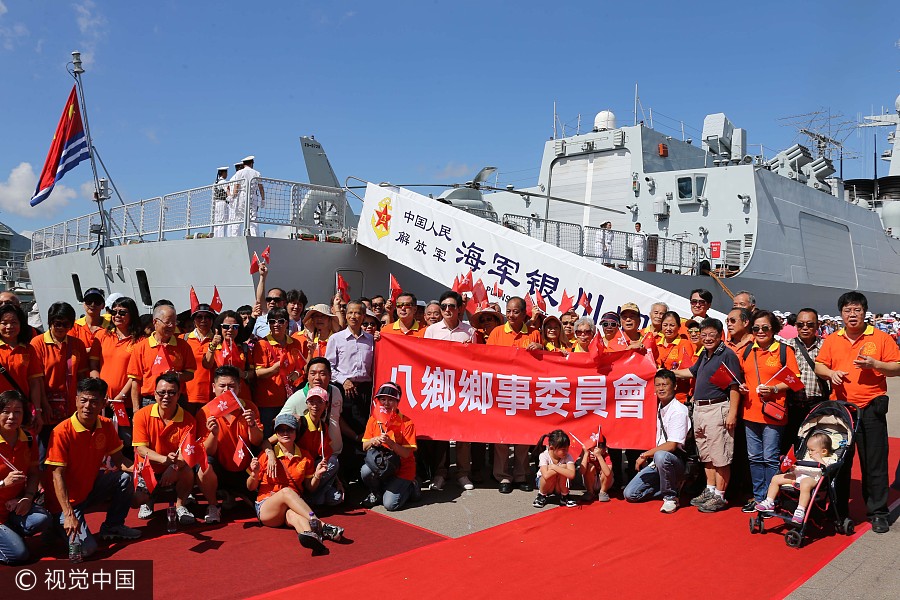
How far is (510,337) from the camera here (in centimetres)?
598

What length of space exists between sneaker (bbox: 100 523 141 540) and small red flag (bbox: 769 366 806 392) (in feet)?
15.6

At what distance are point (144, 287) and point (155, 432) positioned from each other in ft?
30.2

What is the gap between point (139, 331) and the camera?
18.1 feet

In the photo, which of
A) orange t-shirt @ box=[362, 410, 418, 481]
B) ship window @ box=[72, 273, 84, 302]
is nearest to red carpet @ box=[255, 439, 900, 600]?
orange t-shirt @ box=[362, 410, 418, 481]

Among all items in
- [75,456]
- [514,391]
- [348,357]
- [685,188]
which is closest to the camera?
[75,456]

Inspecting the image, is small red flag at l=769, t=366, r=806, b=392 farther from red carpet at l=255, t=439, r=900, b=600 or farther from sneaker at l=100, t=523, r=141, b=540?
sneaker at l=100, t=523, r=141, b=540

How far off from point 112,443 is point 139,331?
151 centimetres

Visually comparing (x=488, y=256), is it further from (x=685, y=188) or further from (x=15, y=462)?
(x=685, y=188)

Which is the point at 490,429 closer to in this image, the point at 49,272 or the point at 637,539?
the point at 637,539

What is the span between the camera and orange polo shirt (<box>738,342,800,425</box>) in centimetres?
484

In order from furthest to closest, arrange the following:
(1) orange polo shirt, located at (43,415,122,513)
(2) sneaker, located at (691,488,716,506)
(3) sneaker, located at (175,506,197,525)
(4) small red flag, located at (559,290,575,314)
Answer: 1. (4) small red flag, located at (559,290,575,314)
2. (2) sneaker, located at (691,488,716,506)
3. (3) sneaker, located at (175,506,197,525)
4. (1) orange polo shirt, located at (43,415,122,513)

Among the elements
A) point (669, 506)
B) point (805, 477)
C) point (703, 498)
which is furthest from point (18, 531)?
point (805, 477)

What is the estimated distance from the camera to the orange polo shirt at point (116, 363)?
17.3 ft

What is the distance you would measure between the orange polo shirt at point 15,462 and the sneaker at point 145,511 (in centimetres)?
96
